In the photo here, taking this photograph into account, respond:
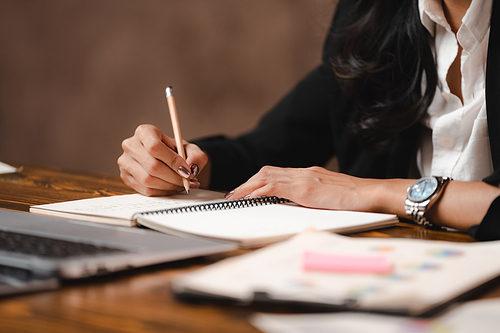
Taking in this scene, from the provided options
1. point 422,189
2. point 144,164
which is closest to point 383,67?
point 422,189

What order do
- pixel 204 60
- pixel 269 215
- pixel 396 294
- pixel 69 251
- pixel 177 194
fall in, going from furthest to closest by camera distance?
1. pixel 204 60
2. pixel 177 194
3. pixel 269 215
4. pixel 69 251
5. pixel 396 294

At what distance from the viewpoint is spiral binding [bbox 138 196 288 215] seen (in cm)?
63

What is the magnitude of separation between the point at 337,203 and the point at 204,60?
1885 mm

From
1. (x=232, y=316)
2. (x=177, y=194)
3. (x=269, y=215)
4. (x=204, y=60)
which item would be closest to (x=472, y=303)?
(x=232, y=316)

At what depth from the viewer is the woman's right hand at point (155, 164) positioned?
0.80m

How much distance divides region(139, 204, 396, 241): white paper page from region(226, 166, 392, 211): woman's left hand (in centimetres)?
3

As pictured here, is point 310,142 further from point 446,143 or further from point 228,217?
point 228,217

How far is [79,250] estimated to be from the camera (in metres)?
0.42

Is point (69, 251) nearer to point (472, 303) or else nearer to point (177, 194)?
point (472, 303)

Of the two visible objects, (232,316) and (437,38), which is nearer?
(232,316)

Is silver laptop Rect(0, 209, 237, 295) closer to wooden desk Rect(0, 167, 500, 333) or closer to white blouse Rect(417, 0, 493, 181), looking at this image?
wooden desk Rect(0, 167, 500, 333)

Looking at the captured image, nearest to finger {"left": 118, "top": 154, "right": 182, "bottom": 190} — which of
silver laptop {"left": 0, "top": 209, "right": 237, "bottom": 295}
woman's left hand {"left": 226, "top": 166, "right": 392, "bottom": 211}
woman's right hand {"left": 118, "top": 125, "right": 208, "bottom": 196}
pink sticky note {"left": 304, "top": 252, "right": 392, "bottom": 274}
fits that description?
woman's right hand {"left": 118, "top": 125, "right": 208, "bottom": 196}

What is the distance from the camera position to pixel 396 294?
12.4 inches

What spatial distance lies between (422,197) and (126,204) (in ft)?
1.45
